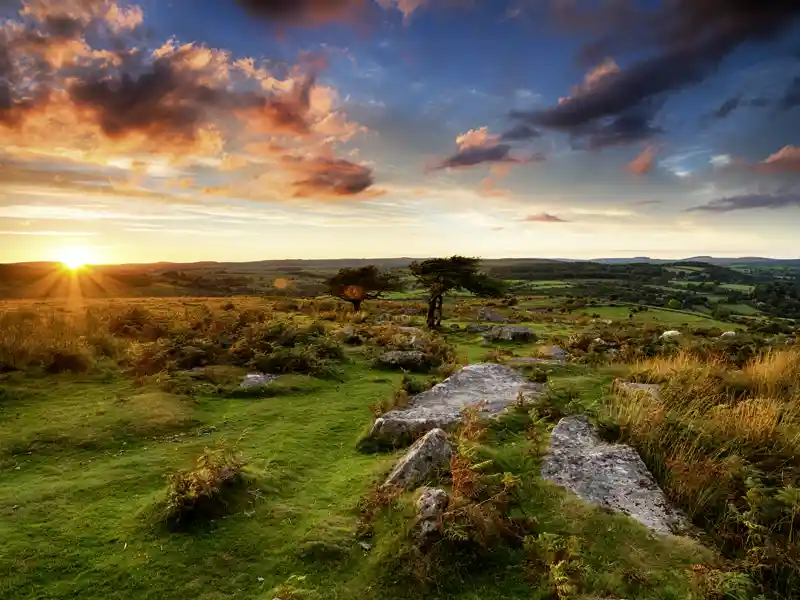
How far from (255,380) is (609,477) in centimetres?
1005

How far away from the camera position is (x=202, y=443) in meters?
9.04

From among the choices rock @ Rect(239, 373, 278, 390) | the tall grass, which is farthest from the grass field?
the tall grass

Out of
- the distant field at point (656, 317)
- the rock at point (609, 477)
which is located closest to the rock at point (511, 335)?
the rock at point (609, 477)

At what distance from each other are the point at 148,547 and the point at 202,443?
3.58 m

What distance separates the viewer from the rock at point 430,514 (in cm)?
551

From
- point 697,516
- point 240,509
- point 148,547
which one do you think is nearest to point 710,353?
point 697,516

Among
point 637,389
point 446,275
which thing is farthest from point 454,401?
point 446,275

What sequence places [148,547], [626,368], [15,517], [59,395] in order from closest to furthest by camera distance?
[148,547] < [15,517] < [59,395] < [626,368]

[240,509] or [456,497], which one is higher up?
[456,497]

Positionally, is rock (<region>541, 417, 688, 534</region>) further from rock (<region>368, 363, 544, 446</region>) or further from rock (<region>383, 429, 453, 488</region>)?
rock (<region>368, 363, 544, 446</region>)

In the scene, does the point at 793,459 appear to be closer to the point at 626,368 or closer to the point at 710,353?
the point at 626,368

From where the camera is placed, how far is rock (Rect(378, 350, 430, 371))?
55.9 feet

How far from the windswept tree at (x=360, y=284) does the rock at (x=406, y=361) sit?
903 inches

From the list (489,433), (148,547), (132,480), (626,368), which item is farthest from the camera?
(626,368)
